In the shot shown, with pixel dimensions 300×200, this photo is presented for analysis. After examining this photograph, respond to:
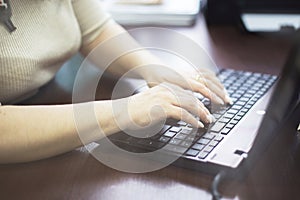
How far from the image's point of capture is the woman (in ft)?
2.50

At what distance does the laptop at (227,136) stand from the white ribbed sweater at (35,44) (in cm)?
22

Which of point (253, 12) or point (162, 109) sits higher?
point (162, 109)

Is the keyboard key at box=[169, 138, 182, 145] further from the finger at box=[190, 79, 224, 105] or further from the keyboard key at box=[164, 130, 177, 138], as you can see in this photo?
the finger at box=[190, 79, 224, 105]

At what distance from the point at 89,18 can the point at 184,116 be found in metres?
0.45

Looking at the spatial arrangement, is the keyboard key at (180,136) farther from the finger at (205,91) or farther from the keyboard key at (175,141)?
the finger at (205,91)

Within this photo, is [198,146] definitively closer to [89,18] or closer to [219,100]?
[219,100]

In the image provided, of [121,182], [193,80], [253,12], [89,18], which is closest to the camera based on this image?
[121,182]

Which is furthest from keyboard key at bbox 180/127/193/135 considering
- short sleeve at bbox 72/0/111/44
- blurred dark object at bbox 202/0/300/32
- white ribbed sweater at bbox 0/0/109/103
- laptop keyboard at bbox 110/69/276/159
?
blurred dark object at bbox 202/0/300/32

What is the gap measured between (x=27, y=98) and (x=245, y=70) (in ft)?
1.62

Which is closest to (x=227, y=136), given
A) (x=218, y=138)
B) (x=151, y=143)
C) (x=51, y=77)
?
(x=218, y=138)

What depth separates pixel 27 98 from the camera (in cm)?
98

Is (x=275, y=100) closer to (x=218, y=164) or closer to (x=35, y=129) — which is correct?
(x=218, y=164)

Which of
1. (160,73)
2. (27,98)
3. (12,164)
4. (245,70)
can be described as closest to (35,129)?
(12,164)

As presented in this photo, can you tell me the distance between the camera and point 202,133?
2.59 ft
